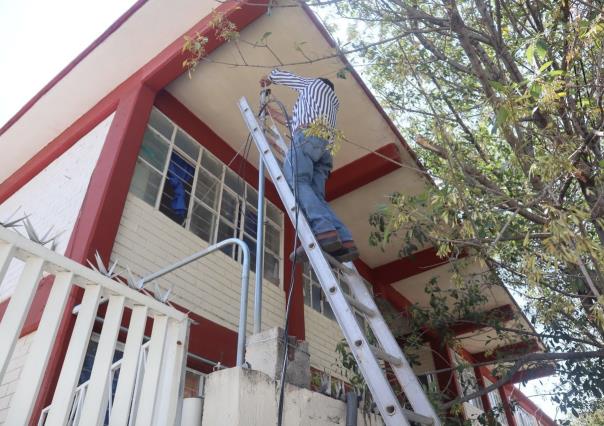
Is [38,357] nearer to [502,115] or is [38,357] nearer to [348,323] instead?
[348,323]

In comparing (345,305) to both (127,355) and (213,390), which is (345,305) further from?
(127,355)

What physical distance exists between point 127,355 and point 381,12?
316 centimetres

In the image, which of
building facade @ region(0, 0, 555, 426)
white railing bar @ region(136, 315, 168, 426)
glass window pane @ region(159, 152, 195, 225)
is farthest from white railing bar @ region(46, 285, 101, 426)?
glass window pane @ region(159, 152, 195, 225)

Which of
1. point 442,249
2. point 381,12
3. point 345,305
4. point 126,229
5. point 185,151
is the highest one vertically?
point 185,151

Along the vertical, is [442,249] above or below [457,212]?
below

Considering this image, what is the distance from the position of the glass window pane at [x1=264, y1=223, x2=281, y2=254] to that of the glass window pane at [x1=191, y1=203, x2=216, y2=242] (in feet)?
3.51

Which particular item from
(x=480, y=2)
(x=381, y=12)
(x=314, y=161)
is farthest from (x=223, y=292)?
(x=480, y=2)

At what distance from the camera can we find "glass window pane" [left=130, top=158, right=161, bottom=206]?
201 inches

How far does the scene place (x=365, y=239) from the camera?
8.77m

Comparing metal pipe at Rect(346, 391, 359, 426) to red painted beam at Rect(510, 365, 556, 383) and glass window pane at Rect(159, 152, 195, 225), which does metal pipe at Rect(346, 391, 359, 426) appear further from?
glass window pane at Rect(159, 152, 195, 225)

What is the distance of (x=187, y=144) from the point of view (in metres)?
6.23

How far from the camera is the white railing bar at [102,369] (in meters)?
1.79

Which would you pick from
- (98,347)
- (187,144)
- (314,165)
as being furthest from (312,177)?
(187,144)

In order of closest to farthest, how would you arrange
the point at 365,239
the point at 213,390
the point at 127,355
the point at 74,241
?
the point at 213,390
the point at 127,355
the point at 74,241
the point at 365,239
